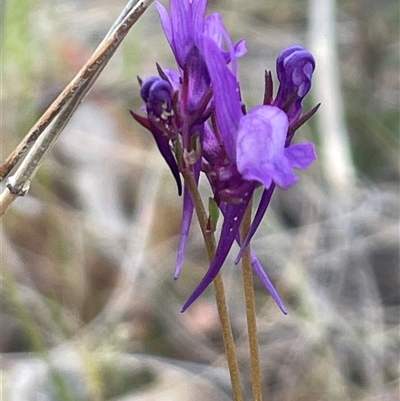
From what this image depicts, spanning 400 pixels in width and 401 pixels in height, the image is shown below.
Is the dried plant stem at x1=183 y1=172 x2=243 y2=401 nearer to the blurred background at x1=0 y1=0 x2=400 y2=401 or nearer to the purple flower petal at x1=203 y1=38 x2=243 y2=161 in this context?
the purple flower petal at x1=203 y1=38 x2=243 y2=161

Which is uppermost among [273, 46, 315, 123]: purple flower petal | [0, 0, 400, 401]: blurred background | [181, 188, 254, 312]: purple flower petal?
[273, 46, 315, 123]: purple flower petal

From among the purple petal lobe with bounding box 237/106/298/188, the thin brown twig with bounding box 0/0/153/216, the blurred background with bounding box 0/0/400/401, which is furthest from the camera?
the blurred background with bounding box 0/0/400/401

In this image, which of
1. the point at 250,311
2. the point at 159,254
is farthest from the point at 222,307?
the point at 159,254

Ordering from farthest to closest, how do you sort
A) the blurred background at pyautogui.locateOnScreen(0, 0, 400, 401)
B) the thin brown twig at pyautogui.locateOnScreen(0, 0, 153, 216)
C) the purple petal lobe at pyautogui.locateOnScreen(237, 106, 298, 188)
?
1. the blurred background at pyautogui.locateOnScreen(0, 0, 400, 401)
2. the thin brown twig at pyautogui.locateOnScreen(0, 0, 153, 216)
3. the purple petal lobe at pyautogui.locateOnScreen(237, 106, 298, 188)

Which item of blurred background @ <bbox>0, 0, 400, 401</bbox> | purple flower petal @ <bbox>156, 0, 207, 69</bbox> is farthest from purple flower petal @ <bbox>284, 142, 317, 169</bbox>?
blurred background @ <bbox>0, 0, 400, 401</bbox>

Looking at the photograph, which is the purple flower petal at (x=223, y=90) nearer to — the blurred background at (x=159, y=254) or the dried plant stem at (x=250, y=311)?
the dried plant stem at (x=250, y=311)

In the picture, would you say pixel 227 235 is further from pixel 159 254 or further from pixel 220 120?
pixel 159 254

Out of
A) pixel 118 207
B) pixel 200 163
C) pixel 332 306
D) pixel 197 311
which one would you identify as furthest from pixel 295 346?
pixel 200 163

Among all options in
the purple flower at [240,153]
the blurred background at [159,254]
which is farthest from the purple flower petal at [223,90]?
the blurred background at [159,254]
